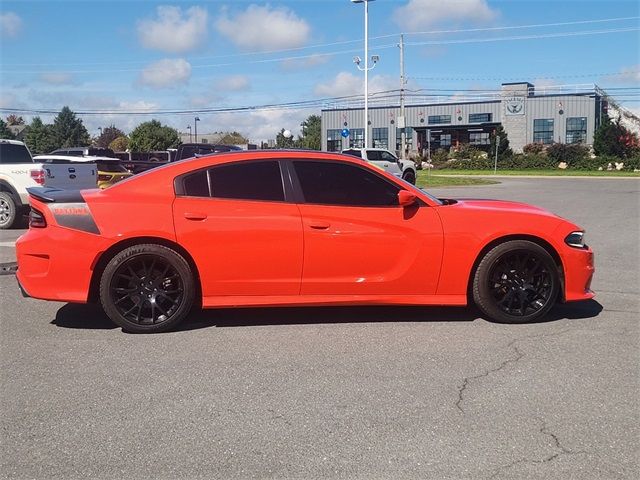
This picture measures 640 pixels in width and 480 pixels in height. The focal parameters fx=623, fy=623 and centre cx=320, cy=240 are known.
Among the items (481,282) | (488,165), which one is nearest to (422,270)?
(481,282)

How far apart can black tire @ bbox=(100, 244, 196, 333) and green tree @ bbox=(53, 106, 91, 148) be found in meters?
104

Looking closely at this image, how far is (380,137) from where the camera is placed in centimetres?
8781

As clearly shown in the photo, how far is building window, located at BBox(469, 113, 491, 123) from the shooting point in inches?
3162

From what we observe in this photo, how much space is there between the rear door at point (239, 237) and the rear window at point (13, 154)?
29.8 ft

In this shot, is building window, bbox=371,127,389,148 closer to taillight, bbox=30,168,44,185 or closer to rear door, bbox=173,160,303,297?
taillight, bbox=30,168,44,185

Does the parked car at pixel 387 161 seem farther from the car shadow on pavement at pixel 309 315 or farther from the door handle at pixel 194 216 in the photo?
the door handle at pixel 194 216

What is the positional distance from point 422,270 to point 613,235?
8.00m

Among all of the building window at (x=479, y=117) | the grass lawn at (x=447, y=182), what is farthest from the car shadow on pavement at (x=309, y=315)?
the building window at (x=479, y=117)

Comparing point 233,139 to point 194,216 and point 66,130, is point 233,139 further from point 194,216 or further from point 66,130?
point 194,216

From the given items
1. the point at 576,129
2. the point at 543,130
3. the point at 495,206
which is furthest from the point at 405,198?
the point at 543,130

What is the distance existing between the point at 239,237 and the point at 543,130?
258 feet

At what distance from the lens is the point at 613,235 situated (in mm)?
→ 12039

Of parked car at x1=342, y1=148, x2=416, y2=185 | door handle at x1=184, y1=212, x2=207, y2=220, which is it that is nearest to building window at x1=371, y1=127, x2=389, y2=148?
parked car at x1=342, y1=148, x2=416, y2=185

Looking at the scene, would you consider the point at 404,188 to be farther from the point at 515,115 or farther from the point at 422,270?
the point at 515,115
